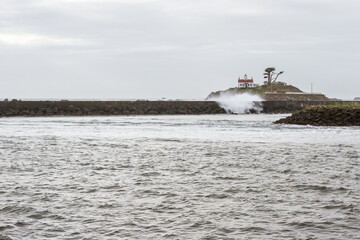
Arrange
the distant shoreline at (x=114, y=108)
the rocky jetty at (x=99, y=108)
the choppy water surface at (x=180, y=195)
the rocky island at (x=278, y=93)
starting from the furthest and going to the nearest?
the rocky island at (x=278, y=93) → the distant shoreline at (x=114, y=108) → the rocky jetty at (x=99, y=108) → the choppy water surface at (x=180, y=195)

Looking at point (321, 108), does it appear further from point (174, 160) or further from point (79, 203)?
point (79, 203)

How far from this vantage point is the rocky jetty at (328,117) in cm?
3416

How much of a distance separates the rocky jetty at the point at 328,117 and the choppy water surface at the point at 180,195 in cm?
1936

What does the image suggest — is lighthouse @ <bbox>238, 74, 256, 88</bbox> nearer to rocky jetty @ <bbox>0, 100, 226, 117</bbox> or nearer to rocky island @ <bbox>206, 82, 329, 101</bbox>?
rocky island @ <bbox>206, 82, 329, 101</bbox>

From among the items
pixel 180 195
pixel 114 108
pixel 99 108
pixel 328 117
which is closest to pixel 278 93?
pixel 114 108

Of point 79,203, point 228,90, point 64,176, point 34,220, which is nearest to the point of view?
point 34,220

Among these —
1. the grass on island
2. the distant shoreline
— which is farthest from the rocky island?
the distant shoreline

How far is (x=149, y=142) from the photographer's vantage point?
2072 centimetres

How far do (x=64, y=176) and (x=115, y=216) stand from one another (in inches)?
165

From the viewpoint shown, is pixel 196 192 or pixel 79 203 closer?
pixel 79 203

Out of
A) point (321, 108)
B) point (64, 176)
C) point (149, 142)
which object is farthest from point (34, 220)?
point (321, 108)

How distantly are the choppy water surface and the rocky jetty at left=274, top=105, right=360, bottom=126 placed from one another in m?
19.4

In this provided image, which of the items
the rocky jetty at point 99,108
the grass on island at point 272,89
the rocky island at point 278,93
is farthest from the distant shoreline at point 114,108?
the grass on island at point 272,89

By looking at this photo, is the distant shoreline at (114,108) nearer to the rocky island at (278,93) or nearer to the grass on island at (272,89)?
the rocky island at (278,93)
